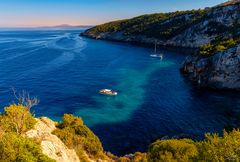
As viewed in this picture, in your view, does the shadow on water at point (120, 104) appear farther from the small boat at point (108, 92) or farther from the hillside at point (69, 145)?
the hillside at point (69, 145)

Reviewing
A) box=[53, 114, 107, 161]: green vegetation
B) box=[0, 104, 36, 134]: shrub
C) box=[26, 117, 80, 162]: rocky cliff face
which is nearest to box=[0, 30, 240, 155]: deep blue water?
box=[53, 114, 107, 161]: green vegetation

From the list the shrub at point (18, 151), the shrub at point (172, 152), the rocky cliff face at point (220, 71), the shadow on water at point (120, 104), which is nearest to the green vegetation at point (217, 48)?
the rocky cliff face at point (220, 71)

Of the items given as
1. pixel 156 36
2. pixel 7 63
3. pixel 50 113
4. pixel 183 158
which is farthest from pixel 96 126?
pixel 156 36

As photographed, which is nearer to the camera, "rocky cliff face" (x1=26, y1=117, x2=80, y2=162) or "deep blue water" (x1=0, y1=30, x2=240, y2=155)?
"rocky cliff face" (x1=26, y1=117, x2=80, y2=162)

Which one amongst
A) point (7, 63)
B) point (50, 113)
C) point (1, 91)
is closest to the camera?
point (50, 113)

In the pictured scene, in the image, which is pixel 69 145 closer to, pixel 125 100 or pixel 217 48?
pixel 125 100

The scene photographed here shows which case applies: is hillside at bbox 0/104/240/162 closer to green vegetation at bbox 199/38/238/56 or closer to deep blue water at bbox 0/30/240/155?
deep blue water at bbox 0/30/240/155

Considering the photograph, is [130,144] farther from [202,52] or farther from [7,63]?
[7,63]
